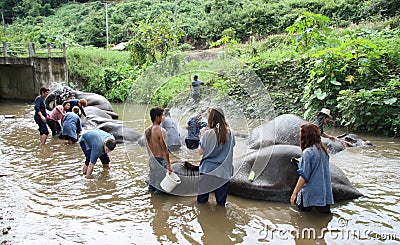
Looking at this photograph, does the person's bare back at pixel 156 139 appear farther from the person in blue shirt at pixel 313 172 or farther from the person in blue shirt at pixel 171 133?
the person in blue shirt at pixel 313 172

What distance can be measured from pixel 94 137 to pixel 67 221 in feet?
7.00

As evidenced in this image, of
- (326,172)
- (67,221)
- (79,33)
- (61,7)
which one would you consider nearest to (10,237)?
(67,221)

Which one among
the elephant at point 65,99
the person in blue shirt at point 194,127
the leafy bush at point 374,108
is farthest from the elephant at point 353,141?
the elephant at point 65,99

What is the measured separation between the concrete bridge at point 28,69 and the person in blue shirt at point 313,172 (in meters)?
19.3

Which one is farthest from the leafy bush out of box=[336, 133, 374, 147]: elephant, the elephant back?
the elephant back

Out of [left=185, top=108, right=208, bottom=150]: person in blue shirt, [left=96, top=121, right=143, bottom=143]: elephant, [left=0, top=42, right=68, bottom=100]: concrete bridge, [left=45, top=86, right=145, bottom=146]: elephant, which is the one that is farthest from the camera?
[left=0, top=42, right=68, bottom=100]: concrete bridge

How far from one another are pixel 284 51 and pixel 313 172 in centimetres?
1123

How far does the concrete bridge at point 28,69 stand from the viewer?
2069cm

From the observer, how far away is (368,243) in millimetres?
4262

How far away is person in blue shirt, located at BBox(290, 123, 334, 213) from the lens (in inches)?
186

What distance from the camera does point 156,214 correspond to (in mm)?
5227

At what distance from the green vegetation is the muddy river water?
1812mm

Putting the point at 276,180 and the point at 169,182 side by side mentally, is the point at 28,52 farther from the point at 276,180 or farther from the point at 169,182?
the point at 276,180

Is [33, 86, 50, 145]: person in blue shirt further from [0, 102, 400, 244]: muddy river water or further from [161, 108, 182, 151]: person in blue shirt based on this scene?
[161, 108, 182, 151]: person in blue shirt
